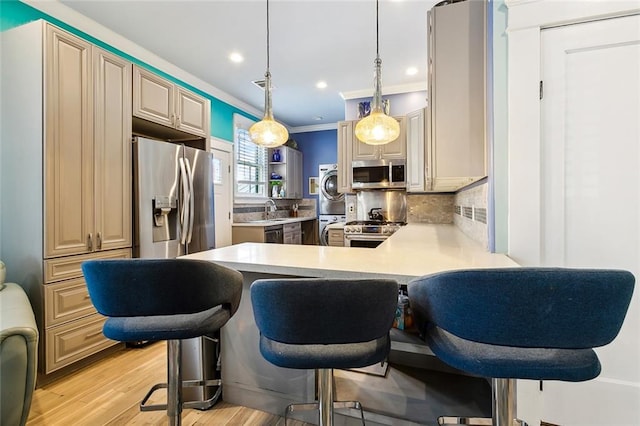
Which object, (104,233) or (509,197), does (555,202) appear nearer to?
(509,197)

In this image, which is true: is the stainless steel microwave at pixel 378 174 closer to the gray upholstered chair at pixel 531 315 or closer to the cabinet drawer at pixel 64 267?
the cabinet drawer at pixel 64 267

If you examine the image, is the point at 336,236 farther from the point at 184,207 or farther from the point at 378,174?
the point at 184,207

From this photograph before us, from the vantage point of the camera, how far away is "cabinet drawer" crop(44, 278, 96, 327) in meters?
1.91

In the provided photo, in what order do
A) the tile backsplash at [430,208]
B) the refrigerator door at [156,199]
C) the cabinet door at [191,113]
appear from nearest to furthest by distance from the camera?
the refrigerator door at [156,199] → the cabinet door at [191,113] → the tile backsplash at [430,208]

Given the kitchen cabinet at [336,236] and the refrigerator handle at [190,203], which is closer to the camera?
the refrigerator handle at [190,203]

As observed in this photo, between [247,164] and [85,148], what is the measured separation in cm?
295

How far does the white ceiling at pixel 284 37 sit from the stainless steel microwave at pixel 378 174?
1120 millimetres

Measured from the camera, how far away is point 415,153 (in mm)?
3133

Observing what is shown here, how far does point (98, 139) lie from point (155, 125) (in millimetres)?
622

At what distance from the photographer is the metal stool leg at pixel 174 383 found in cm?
122

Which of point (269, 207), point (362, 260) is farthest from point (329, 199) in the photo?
point (362, 260)

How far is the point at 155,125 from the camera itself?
9.00ft

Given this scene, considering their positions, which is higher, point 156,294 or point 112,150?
point 112,150

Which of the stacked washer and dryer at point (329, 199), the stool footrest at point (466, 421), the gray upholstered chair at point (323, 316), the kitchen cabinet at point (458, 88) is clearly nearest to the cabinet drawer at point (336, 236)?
the stacked washer and dryer at point (329, 199)
